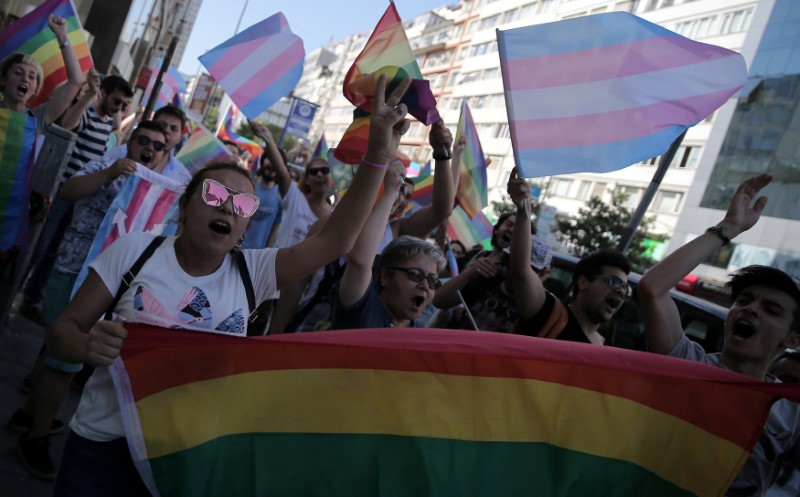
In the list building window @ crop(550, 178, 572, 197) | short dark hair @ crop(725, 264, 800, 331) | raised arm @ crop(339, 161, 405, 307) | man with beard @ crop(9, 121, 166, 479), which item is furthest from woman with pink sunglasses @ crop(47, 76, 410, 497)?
building window @ crop(550, 178, 572, 197)

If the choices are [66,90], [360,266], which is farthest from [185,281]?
[66,90]

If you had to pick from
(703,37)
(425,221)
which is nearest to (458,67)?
(703,37)

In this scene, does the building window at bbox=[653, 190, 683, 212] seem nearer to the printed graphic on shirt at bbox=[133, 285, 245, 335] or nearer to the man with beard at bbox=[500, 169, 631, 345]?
the man with beard at bbox=[500, 169, 631, 345]

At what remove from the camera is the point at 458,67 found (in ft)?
230

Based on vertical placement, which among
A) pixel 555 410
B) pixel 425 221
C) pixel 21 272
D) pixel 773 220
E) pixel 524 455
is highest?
pixel 773 220

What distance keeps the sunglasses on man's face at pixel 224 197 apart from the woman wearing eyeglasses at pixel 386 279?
2.08ft

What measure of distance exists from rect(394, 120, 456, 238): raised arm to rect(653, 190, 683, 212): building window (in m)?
39.3

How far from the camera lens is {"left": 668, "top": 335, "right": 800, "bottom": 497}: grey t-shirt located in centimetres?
219

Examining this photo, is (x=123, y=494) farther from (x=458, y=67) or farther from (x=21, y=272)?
(x=458, y=67)

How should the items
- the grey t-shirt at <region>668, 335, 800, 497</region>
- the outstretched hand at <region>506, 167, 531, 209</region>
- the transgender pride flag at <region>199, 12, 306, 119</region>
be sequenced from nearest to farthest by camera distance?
Result: the grey t-shirt at <region>668, 335, 800, 497</region> < the outstretched hand at <region>506, 167, 531, 209</region> < the transgender pride flag at <region>199, 12, 306, 119</region>

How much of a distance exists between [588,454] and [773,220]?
34391 millimetres

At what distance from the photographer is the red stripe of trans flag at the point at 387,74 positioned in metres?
2.98

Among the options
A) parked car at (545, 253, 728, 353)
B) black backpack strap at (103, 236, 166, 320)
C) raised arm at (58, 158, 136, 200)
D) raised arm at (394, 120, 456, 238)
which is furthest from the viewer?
parked car at (545, 253, 728, 353)

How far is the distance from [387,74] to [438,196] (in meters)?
1.03
